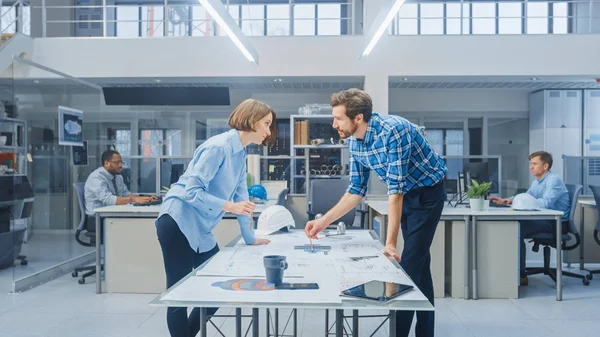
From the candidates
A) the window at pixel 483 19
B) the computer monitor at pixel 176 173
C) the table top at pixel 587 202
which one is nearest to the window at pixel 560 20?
the window at pixel 483 19

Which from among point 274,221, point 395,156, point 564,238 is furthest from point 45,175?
point 564,238

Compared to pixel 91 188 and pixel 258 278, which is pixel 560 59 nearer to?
pixel 91 188

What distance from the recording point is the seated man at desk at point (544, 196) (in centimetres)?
462

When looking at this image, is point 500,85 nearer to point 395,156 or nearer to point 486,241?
point 486,241

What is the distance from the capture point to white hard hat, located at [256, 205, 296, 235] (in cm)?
284

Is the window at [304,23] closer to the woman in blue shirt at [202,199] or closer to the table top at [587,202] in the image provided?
the table top at [587,202]

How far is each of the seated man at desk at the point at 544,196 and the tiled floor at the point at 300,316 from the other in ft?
1.81

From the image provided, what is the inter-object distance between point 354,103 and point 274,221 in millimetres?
995

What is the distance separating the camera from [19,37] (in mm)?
7277

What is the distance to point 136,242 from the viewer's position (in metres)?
4.25

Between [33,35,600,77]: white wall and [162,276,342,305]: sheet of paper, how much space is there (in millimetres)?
5825

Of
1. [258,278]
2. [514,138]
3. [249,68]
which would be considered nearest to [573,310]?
[258,278]

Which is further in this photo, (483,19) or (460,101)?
(460,101)

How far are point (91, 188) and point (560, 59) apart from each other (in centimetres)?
642
